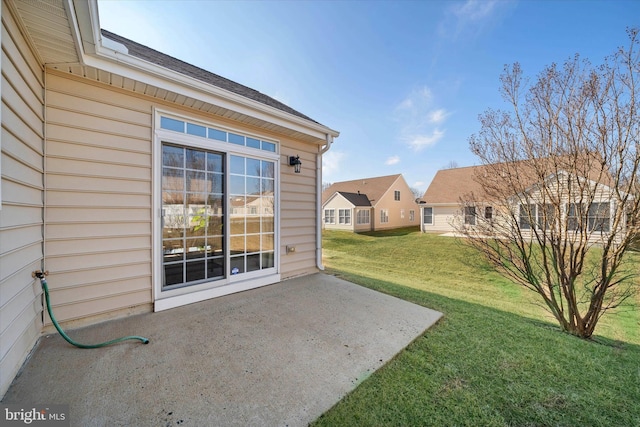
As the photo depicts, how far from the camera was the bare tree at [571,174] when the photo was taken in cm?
294

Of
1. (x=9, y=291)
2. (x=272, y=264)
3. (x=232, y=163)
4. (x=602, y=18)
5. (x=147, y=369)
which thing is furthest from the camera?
(x=272, y=264)

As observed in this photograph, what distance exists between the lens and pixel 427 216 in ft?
57.6

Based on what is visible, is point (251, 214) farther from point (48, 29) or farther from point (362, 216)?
point (362, 216)

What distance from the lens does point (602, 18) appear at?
405cm

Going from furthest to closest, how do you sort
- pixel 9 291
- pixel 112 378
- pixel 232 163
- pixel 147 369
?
pixel 232 163
pixel 147 369
pixel 112 378
pixel 9 291

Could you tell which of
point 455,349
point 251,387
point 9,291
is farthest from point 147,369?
point 455,349

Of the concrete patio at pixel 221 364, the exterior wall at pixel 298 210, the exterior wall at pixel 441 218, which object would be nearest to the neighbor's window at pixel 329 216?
the exterior wall at pixel 441 218

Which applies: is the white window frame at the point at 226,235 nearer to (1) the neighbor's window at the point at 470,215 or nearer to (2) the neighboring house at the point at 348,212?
(1) the neighbor's window at the point at 470,215

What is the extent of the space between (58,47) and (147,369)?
288 centimetres

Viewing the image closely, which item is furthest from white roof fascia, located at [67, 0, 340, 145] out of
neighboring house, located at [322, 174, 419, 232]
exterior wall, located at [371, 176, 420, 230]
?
exterior wall, located at [371, 176, 420, 230]

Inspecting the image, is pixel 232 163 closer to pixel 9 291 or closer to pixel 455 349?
pixel 9 291

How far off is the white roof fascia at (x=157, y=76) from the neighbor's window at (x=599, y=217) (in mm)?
4468

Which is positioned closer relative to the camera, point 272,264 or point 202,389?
point 202,389

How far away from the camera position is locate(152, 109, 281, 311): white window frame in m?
2.99
